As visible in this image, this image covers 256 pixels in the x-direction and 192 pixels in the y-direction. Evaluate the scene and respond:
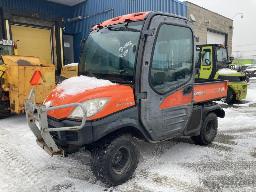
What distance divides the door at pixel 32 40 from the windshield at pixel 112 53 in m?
8.51

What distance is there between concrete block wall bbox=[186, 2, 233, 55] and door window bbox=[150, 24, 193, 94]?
13540mm

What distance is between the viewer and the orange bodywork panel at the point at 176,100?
429 centimetres

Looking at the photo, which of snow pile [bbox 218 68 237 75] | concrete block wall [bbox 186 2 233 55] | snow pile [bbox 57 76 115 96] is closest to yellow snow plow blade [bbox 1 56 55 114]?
snow pile [bbox 57 76 115 96]

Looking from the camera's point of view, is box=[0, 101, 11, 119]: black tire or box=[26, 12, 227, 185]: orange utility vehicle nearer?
box=[26, 12, 227, 185]: orange utility vehicle

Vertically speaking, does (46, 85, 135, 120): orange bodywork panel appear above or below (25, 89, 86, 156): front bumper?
above

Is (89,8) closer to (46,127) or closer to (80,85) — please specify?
(80,85)

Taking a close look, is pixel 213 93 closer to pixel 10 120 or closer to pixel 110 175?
pixel 110 175

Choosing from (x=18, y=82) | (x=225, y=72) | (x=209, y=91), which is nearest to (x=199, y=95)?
(x=209, y=91)

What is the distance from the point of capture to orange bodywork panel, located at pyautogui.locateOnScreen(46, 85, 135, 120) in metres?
3.60

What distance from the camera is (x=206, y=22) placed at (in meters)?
20.6

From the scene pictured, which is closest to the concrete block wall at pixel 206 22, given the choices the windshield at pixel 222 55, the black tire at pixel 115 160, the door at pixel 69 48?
the windshield at pixel 222 55

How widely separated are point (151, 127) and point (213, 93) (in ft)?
6.44

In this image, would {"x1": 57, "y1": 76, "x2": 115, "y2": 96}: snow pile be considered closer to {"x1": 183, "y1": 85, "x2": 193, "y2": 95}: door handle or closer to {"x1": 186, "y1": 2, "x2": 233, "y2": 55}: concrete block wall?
{"x1": 183, "y1": 85, "x2": 193, "y2": 95}: door handle

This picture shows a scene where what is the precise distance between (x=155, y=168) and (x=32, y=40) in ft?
36.5
